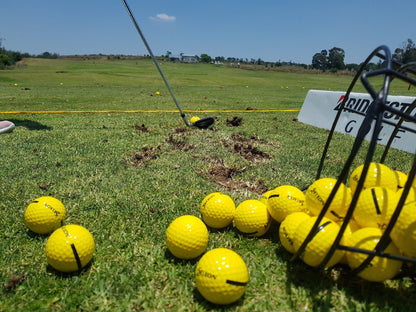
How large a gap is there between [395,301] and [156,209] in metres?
2.36

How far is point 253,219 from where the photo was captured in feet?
8.76

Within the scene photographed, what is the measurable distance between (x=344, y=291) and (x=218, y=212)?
125 centimetres

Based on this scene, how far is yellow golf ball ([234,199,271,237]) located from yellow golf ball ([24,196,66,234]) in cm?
184

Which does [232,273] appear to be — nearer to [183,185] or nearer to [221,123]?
[183,185]

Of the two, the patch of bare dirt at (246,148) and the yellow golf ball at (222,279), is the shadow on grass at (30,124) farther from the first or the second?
the yellow golf ball at (222,279)

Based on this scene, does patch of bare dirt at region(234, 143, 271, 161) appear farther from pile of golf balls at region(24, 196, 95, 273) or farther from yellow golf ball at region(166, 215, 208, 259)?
pile of golf balls at region(24, 196, 95, 273)

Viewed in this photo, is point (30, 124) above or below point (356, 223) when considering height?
below

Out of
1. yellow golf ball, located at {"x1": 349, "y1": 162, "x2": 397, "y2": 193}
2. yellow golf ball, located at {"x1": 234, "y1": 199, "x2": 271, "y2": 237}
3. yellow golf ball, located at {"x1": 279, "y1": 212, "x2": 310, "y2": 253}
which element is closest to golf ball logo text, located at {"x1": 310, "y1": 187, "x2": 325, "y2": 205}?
yellow golf ball, located at {"x1": 279, "y1": 212, "x2": 310, "y2": 253}

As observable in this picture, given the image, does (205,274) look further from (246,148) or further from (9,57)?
(9,57)

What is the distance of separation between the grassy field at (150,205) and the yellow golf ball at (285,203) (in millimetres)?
302

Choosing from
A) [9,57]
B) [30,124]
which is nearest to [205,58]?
[9,57]

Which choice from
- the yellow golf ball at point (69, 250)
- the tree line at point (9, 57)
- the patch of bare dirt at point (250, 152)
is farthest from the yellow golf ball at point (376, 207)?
the tree line at point (9, 57)

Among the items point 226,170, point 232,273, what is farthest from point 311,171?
point 232,273

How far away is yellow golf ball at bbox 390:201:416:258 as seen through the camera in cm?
179
